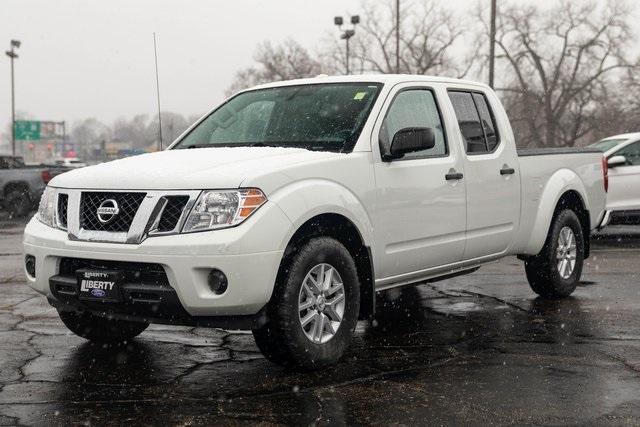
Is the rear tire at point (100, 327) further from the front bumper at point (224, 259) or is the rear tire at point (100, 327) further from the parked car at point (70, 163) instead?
the parked car at point (70, 163)

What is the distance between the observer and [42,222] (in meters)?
5.68

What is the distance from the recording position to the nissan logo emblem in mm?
5105

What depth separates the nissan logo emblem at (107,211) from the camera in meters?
5.11

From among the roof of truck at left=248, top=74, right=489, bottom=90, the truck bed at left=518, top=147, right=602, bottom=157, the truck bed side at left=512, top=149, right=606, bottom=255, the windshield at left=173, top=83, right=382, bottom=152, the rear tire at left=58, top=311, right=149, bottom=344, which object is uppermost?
the roof of truck at left=248, top=74, right=489, bottom=90

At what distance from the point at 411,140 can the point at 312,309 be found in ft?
4.25

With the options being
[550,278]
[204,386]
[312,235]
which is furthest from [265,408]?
[550,278]

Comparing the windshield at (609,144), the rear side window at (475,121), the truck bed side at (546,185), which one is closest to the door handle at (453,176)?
the rear side window at (475,121)

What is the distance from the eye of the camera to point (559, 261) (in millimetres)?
8133

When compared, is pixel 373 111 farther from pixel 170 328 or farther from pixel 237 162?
pixel 170 328

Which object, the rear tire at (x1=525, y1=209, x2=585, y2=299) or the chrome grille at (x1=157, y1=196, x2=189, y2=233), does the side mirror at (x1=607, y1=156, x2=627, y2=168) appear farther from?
the chrome grille at (x1=157, y1=196, x2=189, y2=233)

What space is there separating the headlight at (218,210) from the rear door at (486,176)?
228cm

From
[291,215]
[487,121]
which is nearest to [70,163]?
[487,121]

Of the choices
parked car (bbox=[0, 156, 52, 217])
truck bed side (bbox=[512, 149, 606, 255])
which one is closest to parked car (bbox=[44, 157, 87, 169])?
parked car (bbox=[0, 156, 52, 217])

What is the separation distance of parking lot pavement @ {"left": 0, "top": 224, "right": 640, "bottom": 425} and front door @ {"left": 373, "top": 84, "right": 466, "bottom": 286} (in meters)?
0.60
